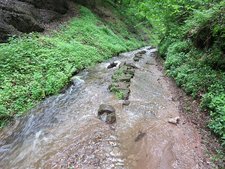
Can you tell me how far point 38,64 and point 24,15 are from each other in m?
4.25

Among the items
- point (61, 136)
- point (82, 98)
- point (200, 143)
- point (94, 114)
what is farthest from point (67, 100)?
point (200, 143)

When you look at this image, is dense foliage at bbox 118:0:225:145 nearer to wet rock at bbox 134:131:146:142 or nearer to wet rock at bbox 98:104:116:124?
wet rock at bbox 134:131:146:142

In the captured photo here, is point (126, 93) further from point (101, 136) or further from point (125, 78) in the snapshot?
point (101, 136)

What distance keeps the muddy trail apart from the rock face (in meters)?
4.94

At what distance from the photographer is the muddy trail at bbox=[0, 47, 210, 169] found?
4680mm

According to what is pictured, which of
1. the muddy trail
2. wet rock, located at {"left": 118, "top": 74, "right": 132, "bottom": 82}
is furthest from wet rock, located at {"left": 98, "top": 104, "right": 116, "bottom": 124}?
wet rock, located at {"left": 118, "top": 74, "right": 132, "bottom": 82}

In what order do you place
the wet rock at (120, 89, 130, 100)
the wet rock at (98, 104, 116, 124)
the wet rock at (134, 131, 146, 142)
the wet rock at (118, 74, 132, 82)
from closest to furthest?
the wet rock at (134, 131, 146, 142) → the wet rock at (98, 104, 116, 124) → the wet rock at (120, 89, 130, 100) → the wet rock at (118, 74, 132, 82)

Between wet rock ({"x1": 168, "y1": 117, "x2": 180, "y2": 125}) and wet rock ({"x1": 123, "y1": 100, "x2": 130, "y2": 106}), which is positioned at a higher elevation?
wet rock ({"x1": 168, "y1": 117, "x2": 180, "y2": 125})

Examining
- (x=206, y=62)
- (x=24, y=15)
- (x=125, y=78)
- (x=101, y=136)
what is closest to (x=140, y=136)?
(x=101, y=136)

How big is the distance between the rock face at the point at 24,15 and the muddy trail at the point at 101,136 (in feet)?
16.2

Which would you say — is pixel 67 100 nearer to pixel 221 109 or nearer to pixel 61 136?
pixel 61 136

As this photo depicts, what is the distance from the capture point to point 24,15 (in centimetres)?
1206

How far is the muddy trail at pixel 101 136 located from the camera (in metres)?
4.68

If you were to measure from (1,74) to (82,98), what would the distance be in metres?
2.94
